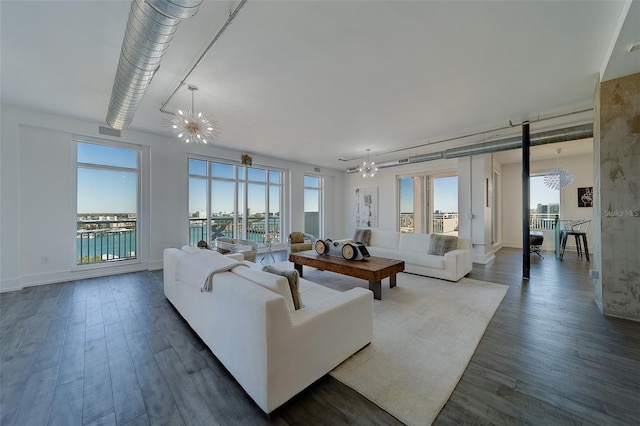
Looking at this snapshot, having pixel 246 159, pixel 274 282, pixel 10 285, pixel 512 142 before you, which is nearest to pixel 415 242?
pixel 512 142

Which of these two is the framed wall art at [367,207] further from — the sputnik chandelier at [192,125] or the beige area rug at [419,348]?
the sputnik chandelier at [192,125]

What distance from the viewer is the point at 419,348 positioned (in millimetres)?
2188

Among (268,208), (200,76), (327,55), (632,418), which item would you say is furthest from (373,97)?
(268,208)

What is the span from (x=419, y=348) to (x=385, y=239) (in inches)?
142

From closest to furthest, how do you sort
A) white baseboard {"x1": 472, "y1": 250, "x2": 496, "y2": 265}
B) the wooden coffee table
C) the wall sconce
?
the wooden coffee table, white baseboard {"x1": 472, "y1": 250, "x2": 496, "y2": 265}, the wall sconce

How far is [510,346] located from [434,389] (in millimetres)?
1125

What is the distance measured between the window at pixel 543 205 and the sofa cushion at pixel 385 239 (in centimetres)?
521

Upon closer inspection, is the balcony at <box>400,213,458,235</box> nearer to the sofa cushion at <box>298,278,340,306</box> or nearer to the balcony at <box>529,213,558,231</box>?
the balcony at <box>529,213,558,231</box>

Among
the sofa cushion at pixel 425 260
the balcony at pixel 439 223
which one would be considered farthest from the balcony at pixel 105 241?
the balcony at pixel 439 223

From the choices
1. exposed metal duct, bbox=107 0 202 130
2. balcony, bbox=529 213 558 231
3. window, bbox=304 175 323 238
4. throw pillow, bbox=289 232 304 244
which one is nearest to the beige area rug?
throw pillow, bbox=289 232 304 244

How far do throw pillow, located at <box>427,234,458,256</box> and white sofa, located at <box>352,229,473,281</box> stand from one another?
12 cm

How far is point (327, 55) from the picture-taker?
250 centimetres

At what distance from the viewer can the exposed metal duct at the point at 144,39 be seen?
154 centimetres

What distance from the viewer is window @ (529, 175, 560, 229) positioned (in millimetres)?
7387
